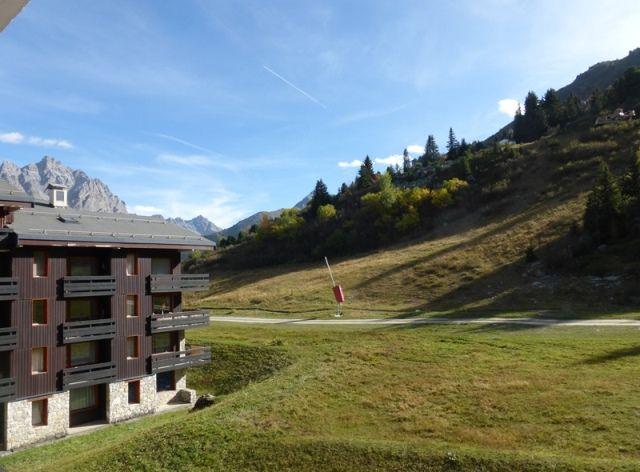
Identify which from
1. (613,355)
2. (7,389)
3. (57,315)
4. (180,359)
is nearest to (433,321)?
(613,355)

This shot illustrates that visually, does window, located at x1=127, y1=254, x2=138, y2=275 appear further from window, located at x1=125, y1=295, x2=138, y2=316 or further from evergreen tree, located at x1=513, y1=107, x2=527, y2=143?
evergreen tree, located at x1=513, y1=107, x2=527, y2=143

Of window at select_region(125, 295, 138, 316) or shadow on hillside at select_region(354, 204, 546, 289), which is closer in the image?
window at select_region(125, 295, 138, 316)

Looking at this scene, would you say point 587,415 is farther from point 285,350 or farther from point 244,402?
point 285,350

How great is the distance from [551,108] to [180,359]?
460 feet

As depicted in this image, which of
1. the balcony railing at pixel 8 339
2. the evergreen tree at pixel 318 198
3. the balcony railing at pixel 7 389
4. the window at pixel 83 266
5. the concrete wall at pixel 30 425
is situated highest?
the evergreen tree at pixel 318 198

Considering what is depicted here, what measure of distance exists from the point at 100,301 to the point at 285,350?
1238cm

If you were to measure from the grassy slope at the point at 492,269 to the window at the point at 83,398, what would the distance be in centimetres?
2507

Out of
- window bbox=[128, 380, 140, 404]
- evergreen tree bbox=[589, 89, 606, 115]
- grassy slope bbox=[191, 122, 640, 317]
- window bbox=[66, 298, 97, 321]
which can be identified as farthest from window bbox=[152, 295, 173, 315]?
evergreen tree bbox=[589, 89, 606, 115]

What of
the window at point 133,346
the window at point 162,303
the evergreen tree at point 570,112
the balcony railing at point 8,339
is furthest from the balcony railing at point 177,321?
the evergreen tree at point 570,112

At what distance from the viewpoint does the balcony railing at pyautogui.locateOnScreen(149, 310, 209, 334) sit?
1283 inches

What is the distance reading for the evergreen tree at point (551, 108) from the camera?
447 ft

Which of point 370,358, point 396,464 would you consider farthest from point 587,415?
point 370,358

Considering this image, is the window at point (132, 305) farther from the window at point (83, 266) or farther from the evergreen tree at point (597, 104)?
the evergreen tree at point (597, 104)

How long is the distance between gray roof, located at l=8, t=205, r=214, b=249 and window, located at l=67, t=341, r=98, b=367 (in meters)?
6.33
